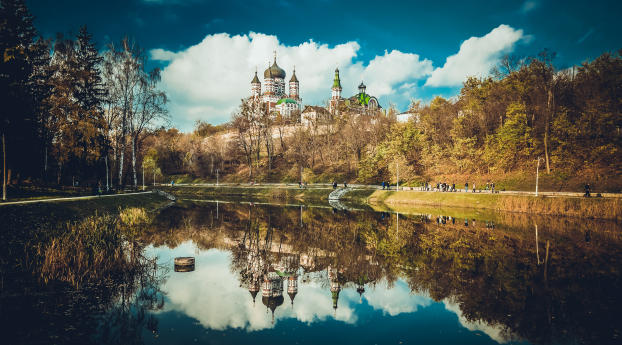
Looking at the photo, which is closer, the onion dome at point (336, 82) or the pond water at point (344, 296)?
the pond water at point (344, 296)

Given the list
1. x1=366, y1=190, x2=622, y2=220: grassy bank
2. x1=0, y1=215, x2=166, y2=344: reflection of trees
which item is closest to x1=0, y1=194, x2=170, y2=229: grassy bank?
x1=0, y1=215, x2=166, y2=344: reflection of trees

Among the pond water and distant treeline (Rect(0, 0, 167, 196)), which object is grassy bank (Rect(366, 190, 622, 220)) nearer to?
the pond water

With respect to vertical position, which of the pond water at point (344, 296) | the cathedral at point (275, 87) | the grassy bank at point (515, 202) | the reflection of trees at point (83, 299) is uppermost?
the cathedral at point (275, 87)

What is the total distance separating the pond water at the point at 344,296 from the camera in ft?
29.2

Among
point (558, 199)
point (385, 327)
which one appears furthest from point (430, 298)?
point (558, 199)

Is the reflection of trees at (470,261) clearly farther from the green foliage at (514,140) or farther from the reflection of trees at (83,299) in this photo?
the green foliage at (514,140)

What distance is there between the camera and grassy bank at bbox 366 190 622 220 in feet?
102

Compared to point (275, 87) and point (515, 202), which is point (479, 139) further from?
point (275, 87)

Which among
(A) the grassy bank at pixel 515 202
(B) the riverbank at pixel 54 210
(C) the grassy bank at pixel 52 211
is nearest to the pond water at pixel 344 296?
(C) the grassy bank at pixel 52 211

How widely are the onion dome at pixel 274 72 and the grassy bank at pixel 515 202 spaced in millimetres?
118363

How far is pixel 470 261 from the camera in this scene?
1591 centimetres

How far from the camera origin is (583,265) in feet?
50.1

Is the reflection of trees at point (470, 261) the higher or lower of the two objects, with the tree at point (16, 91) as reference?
lower

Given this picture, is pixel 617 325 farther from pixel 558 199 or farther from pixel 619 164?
pixel 619 164
